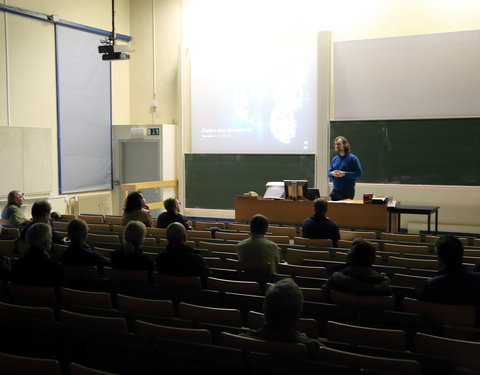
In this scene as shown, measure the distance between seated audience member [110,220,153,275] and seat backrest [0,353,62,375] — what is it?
6.49 feet

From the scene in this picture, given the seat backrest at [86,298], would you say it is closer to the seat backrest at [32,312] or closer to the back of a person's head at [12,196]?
the seat backrest at [32,312]

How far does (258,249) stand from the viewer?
479 centimetres

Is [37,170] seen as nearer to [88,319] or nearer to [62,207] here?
[62,207]

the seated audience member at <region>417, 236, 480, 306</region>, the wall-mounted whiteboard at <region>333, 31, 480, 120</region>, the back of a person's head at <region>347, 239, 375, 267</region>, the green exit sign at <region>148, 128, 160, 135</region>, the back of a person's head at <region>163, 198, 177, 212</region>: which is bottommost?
the seated audience member at <region>417, 236, 480, 306</region>

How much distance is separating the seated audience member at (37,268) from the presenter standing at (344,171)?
505 cm

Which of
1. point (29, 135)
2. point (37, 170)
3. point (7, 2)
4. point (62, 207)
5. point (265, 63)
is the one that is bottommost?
point (62, 207)

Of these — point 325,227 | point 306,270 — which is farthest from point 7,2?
point 306,270

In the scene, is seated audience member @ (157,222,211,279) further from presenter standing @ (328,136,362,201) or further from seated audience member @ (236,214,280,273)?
presenter standing @ (328,136,362,201)

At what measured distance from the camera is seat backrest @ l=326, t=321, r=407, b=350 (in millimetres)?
2873

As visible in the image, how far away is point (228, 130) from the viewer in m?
12.3

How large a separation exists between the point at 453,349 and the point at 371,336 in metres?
0.42

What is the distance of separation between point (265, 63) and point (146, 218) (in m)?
6.22

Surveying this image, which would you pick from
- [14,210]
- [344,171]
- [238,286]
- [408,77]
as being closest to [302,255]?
[238,286]

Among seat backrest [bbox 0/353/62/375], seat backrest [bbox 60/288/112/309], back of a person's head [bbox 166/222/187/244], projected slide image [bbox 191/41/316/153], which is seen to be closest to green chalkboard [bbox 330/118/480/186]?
projected slide image [bbox 191/41/316/153]
